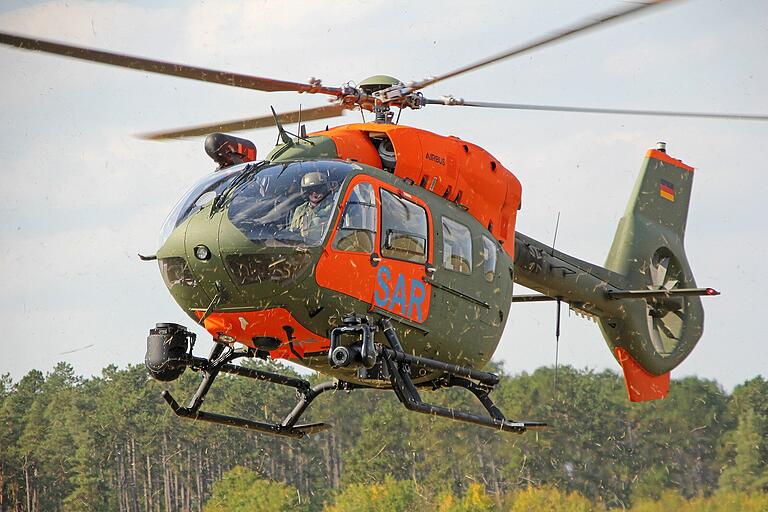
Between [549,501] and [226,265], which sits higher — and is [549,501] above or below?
below

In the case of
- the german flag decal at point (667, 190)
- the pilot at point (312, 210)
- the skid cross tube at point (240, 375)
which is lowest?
the skid cross tube at point (240, 375)

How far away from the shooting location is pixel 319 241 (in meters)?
8.62

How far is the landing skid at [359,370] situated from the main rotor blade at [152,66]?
2.00 m

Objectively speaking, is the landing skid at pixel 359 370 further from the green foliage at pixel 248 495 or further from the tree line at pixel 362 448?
the green foliage at pixel 248 495

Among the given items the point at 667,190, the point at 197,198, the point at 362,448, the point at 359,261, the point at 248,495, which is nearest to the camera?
the point at 359,261

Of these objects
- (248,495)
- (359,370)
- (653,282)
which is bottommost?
(248,495)

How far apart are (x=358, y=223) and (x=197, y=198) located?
127cm

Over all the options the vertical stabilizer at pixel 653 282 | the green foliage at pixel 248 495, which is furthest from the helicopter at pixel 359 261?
the green foliage at pixel 248 495

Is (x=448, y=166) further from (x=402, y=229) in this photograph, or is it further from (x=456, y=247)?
(x=402, y=229)

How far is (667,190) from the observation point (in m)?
14.2

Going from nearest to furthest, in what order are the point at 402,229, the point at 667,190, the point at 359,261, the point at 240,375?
the point at 359,261 < the point at 402,229 < the point at 240,375 < the point at 667,190

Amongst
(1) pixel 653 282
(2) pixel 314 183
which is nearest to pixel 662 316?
(1) pixel 653 282

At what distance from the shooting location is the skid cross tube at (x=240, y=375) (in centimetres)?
951

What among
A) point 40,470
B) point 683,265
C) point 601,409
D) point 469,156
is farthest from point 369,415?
point 469,156
